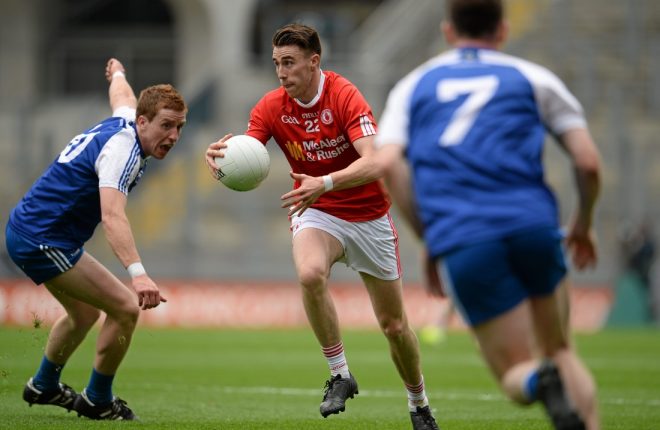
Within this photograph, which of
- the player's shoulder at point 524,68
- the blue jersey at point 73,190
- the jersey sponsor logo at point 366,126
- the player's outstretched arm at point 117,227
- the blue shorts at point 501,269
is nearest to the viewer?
the blue shorts at point 501,269

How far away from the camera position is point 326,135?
846cm

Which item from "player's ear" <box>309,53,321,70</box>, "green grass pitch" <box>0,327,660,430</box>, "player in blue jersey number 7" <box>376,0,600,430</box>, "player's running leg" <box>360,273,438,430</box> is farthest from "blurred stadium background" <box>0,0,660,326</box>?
"player in blue jersey number 7" <box>376,0,600,430</box>

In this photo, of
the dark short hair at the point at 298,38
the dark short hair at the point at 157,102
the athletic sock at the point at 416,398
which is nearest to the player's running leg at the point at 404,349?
the athletic sock at the point at 416,398

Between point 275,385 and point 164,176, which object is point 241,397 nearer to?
point 275,385

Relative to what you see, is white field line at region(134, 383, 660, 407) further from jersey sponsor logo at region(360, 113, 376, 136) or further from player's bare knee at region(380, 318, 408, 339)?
jersey sponsor logo at region(360, 113, 376, 136)

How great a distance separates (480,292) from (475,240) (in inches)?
9.4

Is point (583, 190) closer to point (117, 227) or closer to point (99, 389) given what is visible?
point (117, 227)

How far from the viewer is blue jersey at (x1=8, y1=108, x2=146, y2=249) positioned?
26.2 feet

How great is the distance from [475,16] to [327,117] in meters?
3.10

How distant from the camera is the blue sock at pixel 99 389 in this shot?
8.37 meters

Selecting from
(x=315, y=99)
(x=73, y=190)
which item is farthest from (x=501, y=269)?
(x=73, y=190)

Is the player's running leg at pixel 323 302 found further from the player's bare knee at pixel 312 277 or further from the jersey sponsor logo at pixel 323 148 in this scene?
the jersey sponsor logo at pixel 323 148

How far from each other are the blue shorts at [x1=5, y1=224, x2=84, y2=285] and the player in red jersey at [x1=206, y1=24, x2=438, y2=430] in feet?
3.86

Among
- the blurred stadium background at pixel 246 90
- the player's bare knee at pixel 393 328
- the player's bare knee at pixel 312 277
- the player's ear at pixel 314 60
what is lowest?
the blurred stadium background at pixel 246 90
